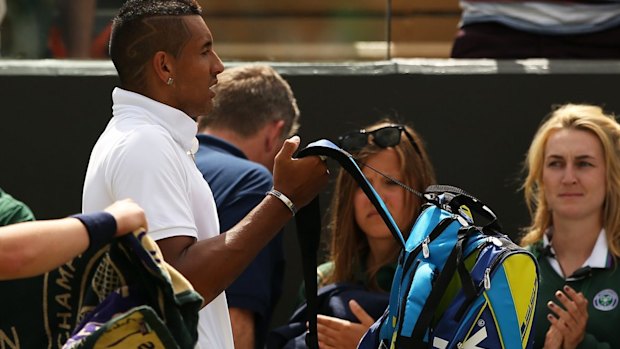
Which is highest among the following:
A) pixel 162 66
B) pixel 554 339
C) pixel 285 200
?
pixel 162 66

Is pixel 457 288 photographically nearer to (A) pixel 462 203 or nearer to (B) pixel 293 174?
(A) pixel 462 203

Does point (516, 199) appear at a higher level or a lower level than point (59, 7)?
lower

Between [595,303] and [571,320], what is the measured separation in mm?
164

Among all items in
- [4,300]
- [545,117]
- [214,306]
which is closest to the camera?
[4,300]

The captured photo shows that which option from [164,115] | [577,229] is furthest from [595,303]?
[164,115]

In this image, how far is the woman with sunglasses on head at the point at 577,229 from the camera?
455 cm

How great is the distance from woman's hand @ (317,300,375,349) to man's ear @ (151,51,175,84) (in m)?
1.36

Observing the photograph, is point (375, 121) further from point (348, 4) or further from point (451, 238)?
point (451, 238)

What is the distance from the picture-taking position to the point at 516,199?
18.5 ft

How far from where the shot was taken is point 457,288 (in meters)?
3.57

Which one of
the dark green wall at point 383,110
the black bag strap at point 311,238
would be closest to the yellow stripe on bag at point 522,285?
the black bag strap at point 311,238

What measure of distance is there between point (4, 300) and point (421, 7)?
360cm

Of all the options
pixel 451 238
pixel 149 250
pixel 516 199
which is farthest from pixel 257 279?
pixel 149 250

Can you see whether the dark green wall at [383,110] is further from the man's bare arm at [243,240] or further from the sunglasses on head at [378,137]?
the man's bare arm at [243,240]
